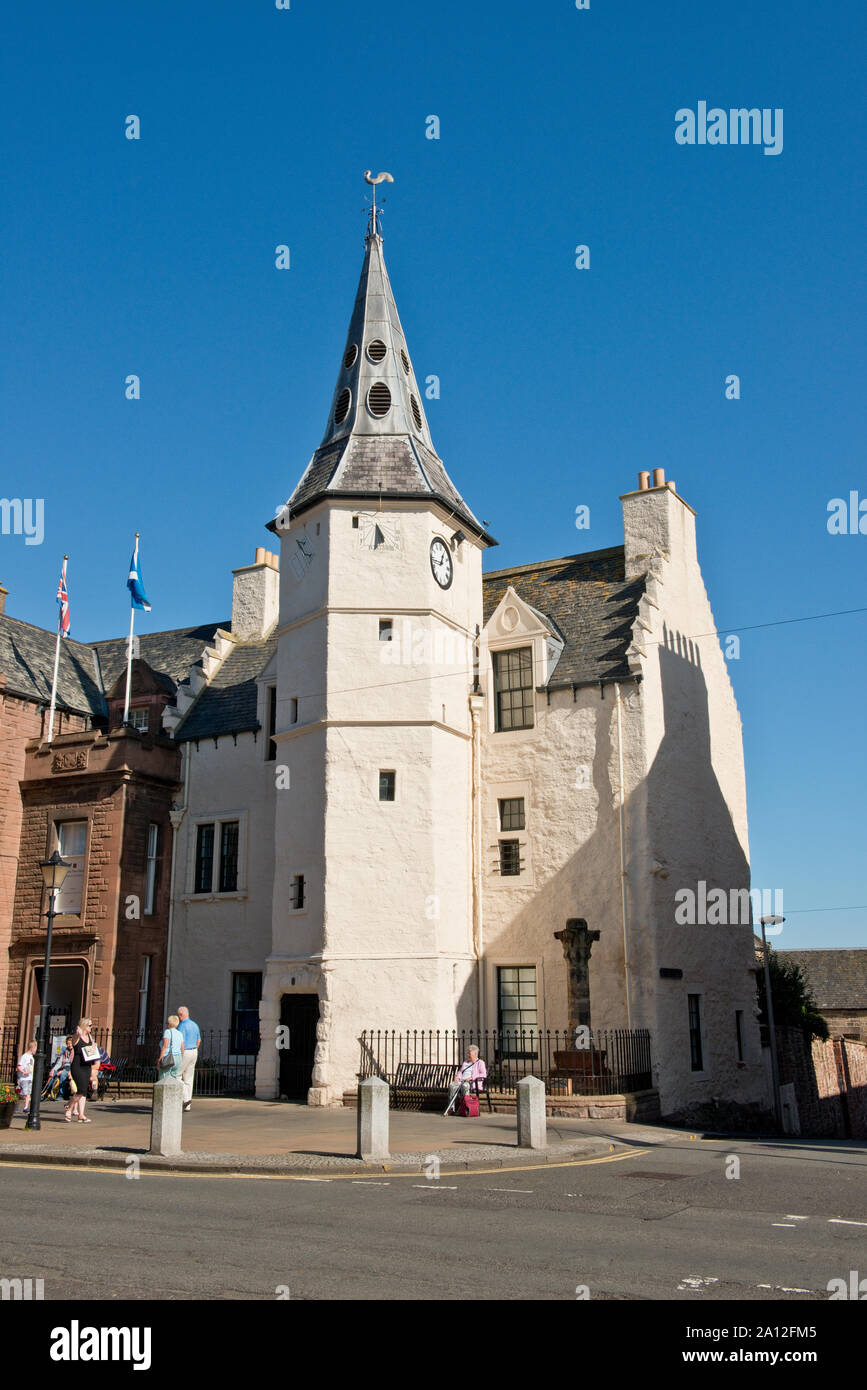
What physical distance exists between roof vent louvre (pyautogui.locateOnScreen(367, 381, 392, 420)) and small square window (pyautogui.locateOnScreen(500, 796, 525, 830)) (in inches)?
420

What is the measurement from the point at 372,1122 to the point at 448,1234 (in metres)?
5.39

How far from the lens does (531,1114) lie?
16016mm

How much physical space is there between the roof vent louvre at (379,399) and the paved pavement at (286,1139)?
17.3 meters

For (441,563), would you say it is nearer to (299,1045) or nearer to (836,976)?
(299,1045)

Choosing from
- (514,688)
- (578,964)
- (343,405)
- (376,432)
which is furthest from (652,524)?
(578,964)

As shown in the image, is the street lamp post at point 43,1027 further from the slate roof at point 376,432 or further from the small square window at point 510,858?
the slate roof at point 376,432

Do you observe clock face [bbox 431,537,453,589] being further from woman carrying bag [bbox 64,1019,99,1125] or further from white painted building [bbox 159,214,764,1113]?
woman carrying bag [bbox 64,1019,99,1125]

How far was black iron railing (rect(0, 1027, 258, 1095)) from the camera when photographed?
27022mm

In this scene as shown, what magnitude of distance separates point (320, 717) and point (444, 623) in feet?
12.9

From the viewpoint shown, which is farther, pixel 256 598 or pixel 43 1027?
pixel 256 598

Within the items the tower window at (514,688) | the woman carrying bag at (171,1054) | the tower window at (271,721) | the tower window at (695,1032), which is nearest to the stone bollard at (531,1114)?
the woman carrying bag at (171,1054)

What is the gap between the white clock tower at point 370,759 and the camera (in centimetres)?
2494

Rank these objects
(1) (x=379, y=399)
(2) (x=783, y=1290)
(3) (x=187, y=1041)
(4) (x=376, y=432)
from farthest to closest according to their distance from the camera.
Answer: (1) (x=379, y=399) → (4) (x=376, y=432) → (3) (x=187, y=1041) → (2) (x=783, y=1290)
